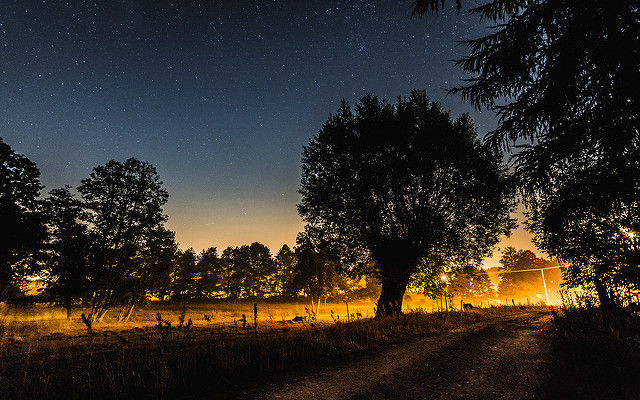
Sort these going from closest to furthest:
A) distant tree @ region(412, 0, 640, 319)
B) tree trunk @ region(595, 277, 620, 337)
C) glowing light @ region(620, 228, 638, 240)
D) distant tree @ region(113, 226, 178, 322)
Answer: distant tree @ region(412, 0, 640, 319), tree trunk @ region(595, 277, 620, 337), glowing light @ region(620, 228, 638, 240), distant tree @ region(113, 226, 178, 322)

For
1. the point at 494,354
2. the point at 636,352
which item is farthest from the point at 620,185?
the point at 494,354

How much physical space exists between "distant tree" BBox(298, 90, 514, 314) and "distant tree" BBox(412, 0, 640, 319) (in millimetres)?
8489

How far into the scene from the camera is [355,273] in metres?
15.6

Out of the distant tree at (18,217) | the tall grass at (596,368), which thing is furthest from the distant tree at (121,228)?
the tall grass at (596,368)

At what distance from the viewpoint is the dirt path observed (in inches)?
176

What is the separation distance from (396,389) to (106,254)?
59.9ft

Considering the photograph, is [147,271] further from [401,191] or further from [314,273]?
[314,273]

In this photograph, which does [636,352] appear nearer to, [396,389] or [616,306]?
[396,389]

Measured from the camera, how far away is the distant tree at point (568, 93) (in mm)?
3736

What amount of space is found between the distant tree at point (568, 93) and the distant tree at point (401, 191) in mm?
8489

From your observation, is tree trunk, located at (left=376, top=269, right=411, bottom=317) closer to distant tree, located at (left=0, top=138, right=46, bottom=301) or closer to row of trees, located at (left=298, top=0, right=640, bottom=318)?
row of trees, located at (left=298, top=0, right=640, bottom=318)

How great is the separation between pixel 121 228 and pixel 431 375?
67.2 feet

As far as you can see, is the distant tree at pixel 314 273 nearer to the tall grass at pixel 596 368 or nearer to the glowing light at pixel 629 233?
the glowing light at pixel 629 233

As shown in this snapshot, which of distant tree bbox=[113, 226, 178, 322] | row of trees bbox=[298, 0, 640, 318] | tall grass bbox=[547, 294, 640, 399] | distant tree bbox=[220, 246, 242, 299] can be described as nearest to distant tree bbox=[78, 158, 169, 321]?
distant tree bbox=[113, 226, 178, 322]
